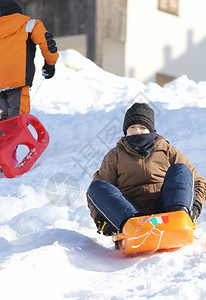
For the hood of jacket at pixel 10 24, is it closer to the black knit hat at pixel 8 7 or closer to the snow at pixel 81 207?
the black knit hat at pixel 8 7

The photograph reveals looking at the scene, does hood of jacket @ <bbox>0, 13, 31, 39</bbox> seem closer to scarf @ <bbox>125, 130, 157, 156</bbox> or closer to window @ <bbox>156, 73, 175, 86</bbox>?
scarf @ <bbox>125, 130, 157, 156</bbox>

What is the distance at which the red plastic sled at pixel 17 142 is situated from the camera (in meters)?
4.55

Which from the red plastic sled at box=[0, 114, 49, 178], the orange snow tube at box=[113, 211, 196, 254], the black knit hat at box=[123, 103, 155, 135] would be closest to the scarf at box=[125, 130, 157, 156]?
the black knit hat at box=[123, 103, 155, 135]

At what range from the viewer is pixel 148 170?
10.4ft

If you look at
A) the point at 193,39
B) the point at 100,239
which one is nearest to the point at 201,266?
the point at 100,239

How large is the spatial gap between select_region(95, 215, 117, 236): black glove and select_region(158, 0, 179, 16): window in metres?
10.1

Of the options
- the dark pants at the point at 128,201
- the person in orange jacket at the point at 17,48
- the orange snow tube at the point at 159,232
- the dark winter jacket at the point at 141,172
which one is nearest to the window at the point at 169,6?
the person in orange jacket at the point at 17,48

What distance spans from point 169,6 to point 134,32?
134 centimetres

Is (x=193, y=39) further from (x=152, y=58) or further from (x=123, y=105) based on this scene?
(x=123, y=105)

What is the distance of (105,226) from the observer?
3039 mm

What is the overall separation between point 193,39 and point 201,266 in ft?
37.0

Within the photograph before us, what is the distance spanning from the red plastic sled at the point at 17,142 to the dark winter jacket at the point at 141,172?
145cm

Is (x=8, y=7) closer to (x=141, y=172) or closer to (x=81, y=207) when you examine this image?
(x=81, y=207)

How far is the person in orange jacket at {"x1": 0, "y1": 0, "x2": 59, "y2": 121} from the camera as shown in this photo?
4836 mm
